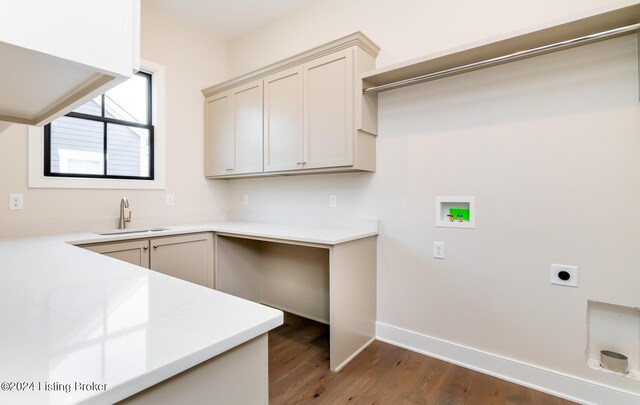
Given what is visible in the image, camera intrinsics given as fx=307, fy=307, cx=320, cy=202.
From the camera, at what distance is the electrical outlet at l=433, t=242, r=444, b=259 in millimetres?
2201

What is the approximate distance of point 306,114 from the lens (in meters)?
2.51

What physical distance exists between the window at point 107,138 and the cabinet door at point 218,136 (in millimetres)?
561

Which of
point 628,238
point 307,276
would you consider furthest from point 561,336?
point 307,276

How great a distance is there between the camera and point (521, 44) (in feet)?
5.74

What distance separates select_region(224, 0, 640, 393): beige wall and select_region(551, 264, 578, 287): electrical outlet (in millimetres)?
29

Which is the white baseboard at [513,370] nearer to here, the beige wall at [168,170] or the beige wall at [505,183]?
the beige wall at [505,183]

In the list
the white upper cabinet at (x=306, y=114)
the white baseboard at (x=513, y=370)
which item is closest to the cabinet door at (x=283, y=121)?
the white upper cabinet at (x=306, y=114)

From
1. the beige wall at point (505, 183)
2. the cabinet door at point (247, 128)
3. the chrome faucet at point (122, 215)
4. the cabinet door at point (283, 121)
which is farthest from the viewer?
the cabinet door at point (247, 128)

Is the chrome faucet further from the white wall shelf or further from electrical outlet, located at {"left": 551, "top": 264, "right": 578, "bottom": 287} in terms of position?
electrical outlet, located at {"left": 551, "top": 264, "right": 578, "bottom": 287}

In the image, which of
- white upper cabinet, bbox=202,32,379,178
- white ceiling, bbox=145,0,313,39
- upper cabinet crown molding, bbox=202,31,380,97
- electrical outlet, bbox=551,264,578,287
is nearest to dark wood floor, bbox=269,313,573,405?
electrical outlet, bbox=551,264,578,287

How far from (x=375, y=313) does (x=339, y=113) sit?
5.35 ft

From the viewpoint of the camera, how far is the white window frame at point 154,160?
2.33 m

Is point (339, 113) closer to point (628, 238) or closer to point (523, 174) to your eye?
point (523, 174)

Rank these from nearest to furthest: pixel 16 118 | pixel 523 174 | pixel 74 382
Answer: pixel 74 382 → pixel 16 118 → pixel 523 174
